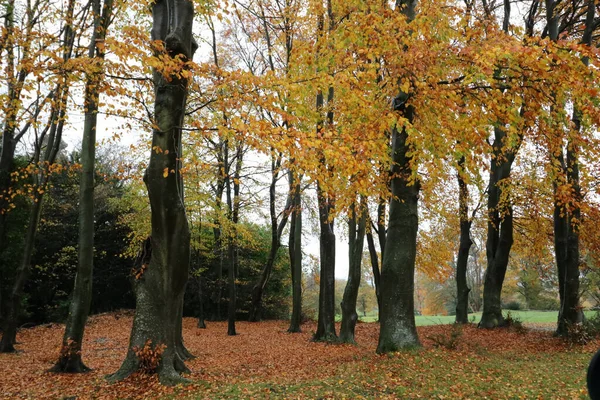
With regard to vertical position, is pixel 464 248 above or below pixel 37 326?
above

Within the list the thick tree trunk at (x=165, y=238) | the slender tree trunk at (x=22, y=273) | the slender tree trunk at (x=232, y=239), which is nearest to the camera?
the thick tree trunk at (x=165, y=238)

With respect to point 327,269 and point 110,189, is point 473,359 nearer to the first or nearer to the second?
point 327,269

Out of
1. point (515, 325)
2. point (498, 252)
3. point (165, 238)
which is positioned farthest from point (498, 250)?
point (165, 238)

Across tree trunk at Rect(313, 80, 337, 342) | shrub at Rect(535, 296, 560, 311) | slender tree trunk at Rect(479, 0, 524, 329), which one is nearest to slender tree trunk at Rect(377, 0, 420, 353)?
tree trunk at Rect(313, 80, 337, 342)

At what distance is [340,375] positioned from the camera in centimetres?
714

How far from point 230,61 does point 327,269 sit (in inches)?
461

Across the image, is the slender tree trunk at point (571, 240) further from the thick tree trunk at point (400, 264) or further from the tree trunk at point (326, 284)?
the tree trunk at point (326, 284)

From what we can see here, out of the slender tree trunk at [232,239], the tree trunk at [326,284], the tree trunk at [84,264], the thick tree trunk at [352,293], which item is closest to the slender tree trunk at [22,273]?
the tree trunk at [84,264]

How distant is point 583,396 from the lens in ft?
18.5

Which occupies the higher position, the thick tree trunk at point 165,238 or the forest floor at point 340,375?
the thick tree trunk at point 165,238

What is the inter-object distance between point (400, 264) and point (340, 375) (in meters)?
2.98

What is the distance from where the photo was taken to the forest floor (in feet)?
19.8

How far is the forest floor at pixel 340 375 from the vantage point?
19.8ft

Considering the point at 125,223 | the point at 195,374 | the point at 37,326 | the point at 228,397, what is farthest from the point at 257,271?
the point at 228,397
